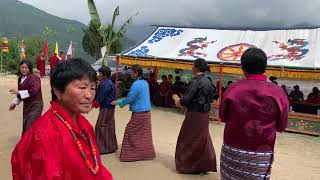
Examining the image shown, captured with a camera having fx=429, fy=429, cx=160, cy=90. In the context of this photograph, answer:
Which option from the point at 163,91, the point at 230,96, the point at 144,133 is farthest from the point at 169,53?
the point at 230,96

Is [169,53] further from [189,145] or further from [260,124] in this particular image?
[260,124]

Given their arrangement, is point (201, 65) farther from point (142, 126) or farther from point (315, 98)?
point (315, 98)

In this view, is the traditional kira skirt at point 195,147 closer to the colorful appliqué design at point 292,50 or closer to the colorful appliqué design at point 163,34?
the colorful appliqué design at point 292,50

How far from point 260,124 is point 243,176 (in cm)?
41

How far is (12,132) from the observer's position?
874cm

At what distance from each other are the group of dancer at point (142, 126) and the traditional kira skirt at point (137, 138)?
0.05ft

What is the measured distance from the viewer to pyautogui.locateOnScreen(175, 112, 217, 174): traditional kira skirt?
5.78 m

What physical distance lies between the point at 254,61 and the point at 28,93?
4210 millimetres

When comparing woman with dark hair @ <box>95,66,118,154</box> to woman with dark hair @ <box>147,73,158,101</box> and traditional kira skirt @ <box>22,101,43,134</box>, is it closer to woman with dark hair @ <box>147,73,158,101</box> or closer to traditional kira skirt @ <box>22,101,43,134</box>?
traditional kira skirt @ <box>22,101,43,134</box>

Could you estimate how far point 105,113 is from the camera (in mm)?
7008

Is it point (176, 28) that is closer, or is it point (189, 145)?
point (189, 145)

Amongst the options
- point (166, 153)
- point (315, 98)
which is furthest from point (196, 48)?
point (166, 153)

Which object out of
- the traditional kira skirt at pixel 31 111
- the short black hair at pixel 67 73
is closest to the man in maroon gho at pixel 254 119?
the short black hair at pixel 67 73

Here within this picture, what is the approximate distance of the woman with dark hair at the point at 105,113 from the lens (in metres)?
6.88
